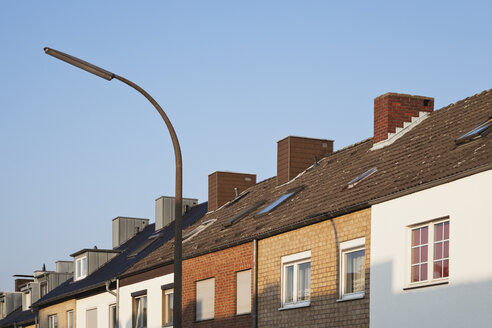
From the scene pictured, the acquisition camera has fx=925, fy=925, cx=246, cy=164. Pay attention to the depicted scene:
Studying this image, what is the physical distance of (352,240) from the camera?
19625mm

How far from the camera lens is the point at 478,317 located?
604 inches

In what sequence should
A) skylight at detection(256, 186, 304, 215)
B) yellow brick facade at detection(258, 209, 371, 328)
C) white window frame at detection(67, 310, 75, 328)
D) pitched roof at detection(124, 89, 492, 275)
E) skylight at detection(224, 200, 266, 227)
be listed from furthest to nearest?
white window frame at detection(67, 310, 75, 328)
skylight at detection(224, 200, 266, 227)
skylight at detection(256, 186, 304, 215)
yellow brick facade at detection(258, 209, 371, 328)
pitched roof at detection(124, 89, 492, 275)

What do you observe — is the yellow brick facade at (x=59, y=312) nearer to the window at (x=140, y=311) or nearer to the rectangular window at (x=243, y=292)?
the window at (x=140, y=311)

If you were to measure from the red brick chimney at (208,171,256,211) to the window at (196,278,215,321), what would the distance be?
6524mm

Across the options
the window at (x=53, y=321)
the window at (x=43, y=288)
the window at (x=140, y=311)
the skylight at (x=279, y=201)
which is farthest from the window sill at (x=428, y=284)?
the window at (x=43, y=288)

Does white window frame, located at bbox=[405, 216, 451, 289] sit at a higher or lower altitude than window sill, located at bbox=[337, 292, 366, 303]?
higher

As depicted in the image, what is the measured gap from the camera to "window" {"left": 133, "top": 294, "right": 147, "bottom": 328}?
31125 mm

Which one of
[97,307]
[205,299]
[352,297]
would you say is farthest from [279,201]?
[97,307]

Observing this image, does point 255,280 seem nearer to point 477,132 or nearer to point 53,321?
point 477,132

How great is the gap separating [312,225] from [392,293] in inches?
146

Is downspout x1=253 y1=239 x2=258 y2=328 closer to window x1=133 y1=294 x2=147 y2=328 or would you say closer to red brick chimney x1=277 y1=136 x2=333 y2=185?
red brick chimney x1=277 y1=136 x2=333 y2=185

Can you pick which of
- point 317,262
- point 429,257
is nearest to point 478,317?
point 429,257

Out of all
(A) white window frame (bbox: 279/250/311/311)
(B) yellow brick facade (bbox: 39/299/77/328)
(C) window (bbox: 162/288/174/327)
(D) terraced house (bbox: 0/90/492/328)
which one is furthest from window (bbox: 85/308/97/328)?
(A) white window frame (bbox: 279/250/311/311)

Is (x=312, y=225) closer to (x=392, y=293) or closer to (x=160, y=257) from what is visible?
(x=392, y=293)
